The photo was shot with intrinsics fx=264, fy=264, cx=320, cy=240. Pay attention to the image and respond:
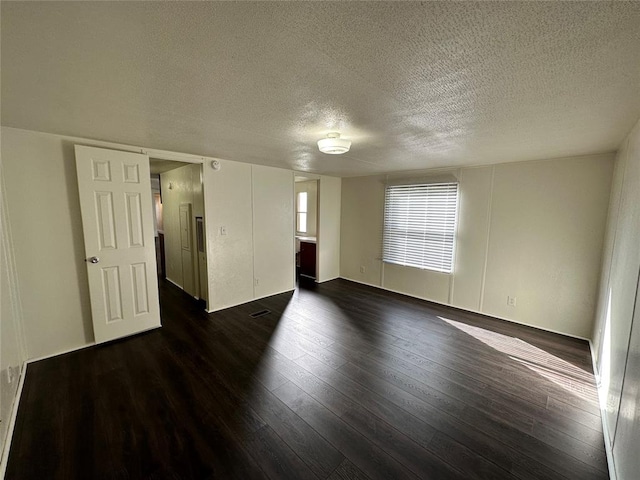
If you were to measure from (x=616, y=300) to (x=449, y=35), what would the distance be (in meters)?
2.40

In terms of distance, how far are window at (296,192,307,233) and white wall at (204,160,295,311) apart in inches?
92.9

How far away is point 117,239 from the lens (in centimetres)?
286

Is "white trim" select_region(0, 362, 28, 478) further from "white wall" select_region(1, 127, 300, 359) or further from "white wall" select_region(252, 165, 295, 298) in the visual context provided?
"white wall" select_region(252, 165, 295, 298)

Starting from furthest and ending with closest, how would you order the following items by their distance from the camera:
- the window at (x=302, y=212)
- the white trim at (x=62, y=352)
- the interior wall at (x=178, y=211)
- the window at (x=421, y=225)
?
the window at (x=302, y=212)
the window at (x=421, y=225)
the interior wall at (x=178, y=211)
the white trim at (x=62, y=352)

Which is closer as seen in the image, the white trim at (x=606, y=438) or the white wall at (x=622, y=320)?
the white wall at (x=622, y=320)

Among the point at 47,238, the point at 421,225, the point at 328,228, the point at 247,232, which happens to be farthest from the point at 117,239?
the point at 421,225

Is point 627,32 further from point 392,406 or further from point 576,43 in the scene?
point 392,406

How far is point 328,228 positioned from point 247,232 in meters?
1.90

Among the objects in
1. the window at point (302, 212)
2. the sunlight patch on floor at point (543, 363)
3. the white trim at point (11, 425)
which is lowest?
the sunlight patch on floor at point (543, 363)

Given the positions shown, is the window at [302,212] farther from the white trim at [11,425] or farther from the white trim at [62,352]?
the white trim at [11,425]

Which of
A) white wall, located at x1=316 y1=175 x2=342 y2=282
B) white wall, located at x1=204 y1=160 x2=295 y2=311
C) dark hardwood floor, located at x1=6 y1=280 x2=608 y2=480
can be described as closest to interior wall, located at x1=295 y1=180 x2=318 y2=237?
white wall, located at x1=316 y1=175 x2=342 y2=282

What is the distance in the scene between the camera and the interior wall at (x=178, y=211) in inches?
151

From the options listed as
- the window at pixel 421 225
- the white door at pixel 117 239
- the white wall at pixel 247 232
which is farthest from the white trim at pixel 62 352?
the window at pixel 421 225

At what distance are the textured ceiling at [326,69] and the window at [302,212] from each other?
15.2 ft
